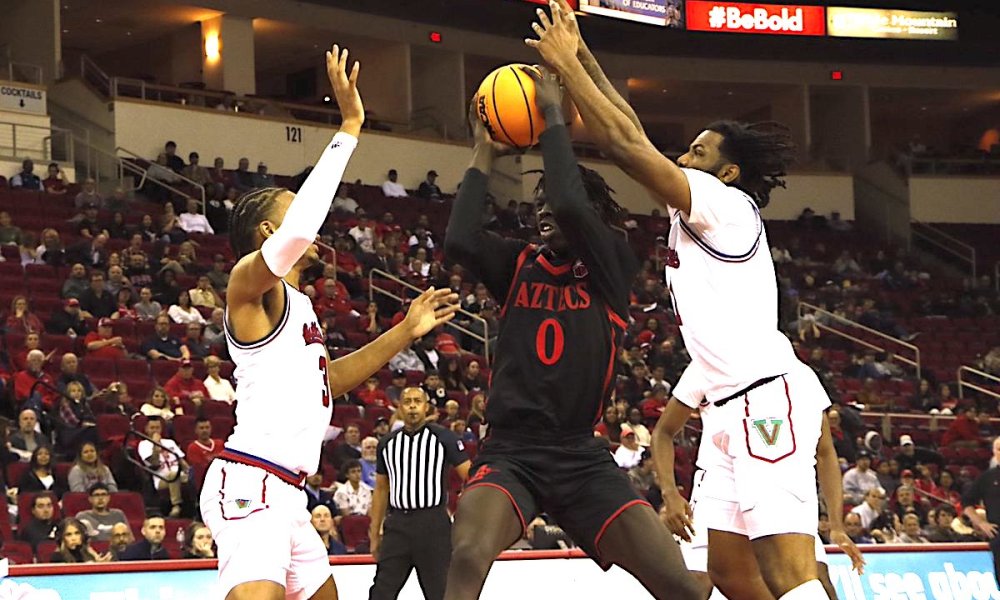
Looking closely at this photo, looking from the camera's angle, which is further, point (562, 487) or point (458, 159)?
point (458, 159)

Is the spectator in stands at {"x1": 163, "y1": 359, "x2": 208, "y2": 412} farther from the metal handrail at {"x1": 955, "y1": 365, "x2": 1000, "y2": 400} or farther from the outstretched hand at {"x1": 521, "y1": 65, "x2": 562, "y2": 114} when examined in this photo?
the metal handrail at {"x1": 955, "y1": 365, "x2": 1000, "y2": 400}

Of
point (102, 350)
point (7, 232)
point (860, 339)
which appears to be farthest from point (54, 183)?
point (860, 339)

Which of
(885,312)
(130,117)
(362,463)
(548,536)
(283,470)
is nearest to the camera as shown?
(283,470)

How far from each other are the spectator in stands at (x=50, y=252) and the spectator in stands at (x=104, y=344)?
2.15 meters

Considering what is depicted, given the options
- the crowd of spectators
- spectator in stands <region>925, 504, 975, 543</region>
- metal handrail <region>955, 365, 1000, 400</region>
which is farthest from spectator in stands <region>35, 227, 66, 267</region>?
metal handrail <region>955, 365, 1000, 400</region>

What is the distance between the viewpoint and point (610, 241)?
210 inches

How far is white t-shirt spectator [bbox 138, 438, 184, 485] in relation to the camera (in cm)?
1312

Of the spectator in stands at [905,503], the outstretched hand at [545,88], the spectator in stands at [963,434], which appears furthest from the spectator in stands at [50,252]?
the outstretched hand at [545,88]

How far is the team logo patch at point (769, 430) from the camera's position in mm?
5172

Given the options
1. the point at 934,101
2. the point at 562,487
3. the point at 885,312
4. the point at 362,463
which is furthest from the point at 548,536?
the point at 934,101

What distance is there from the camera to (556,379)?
5211mm

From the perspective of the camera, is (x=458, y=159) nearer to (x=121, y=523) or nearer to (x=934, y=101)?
(x=934, y=101)

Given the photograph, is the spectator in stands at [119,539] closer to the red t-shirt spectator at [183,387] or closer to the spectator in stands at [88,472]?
the spectator in stands at [88,472]

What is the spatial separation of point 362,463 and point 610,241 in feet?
30.6
